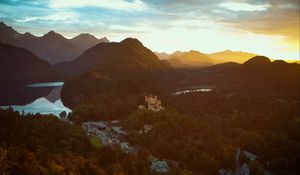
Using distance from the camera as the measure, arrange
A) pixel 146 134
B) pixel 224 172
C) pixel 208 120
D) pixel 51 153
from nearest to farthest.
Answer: pixel 51 153 → pixel 224 172 → pixel 146 134 → pixel 208 120

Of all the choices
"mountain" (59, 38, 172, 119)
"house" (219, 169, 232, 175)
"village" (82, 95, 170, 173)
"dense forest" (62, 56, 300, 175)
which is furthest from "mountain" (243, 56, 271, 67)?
"house" (219, 169, 232, 175)

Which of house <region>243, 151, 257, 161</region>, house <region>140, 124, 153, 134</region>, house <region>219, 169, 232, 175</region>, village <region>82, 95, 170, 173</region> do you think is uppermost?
house <region>140, 124, 153, 134</region>

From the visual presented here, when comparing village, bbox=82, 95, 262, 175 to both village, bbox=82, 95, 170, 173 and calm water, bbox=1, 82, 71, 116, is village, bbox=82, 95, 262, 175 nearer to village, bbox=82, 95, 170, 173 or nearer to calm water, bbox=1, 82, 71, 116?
village, bbox=82, 95, 170, 173

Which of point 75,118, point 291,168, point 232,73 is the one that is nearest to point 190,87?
point 232,73

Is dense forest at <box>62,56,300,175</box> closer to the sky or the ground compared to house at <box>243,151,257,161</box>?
closer to the sky

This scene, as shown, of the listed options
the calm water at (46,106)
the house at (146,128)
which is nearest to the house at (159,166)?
the house at (146,128)

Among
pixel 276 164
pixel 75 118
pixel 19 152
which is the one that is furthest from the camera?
pixel 75 118

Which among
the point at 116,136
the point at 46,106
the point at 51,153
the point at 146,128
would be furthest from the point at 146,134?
the point at 46,106

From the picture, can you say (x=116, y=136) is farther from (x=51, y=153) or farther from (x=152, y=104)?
(x=152, y=104)

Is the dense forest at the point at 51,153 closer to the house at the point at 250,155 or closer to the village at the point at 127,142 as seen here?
the village at the point at 127,142

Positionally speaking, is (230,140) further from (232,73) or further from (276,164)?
(232,73)

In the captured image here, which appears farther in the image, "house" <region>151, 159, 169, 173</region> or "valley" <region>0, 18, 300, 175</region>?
"house" <region>151, 159, 169, 173</region>
